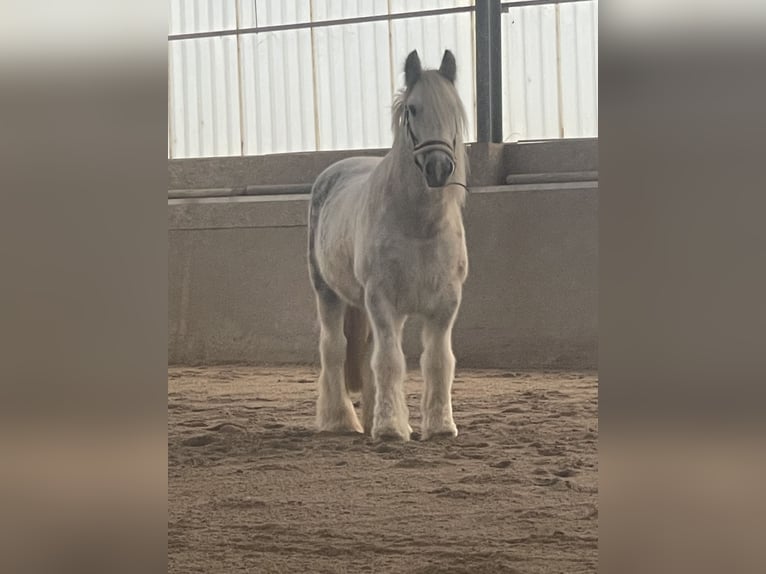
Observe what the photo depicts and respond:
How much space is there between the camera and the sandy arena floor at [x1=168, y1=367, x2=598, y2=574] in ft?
9.10

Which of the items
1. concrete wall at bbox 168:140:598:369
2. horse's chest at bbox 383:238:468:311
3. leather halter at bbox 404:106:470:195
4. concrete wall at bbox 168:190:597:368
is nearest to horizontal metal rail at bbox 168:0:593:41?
leather halter at bbox 404:106:470:195

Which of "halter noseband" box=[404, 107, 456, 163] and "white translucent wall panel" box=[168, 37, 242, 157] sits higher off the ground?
"white translucent wall panel" box=[168, 37, 242, 157]

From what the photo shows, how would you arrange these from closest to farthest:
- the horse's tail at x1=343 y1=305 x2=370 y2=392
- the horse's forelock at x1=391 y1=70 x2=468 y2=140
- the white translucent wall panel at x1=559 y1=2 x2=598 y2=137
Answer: the white translucent wall panel at x1=559 y1=2 x2=598 y2=137, the horse's forelock at x1=391 y1=70 x2=468 y2=140, the horse's tail at x1=343 y1=305 x2=370 y2=392

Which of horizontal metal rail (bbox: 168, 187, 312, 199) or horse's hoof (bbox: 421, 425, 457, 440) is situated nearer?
horse's hoof (bbox: 421, 425, 457, 440)

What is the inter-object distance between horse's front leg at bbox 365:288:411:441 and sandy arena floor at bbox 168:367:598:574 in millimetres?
40

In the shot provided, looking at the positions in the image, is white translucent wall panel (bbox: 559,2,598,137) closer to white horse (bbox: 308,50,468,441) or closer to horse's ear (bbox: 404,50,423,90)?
white horse (bbox: 308,50,468,441)

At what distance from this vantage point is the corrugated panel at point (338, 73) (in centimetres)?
282

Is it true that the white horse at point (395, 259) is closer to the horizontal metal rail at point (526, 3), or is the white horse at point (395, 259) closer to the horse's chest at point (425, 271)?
the horse's chest at point (425, 271)

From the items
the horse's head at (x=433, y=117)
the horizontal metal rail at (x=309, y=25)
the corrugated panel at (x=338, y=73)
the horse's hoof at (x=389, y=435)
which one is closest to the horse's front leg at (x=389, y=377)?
the horse's hoof at (x=389, y=435)

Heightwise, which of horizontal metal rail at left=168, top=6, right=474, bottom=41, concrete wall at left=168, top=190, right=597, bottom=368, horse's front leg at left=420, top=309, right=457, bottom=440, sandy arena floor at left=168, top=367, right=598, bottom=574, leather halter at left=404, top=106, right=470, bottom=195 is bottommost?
sandy arena floor at left=168, top=367, right=598, bottom=574

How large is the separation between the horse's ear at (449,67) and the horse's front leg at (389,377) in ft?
2.36

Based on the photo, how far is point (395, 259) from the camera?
10.00ft
